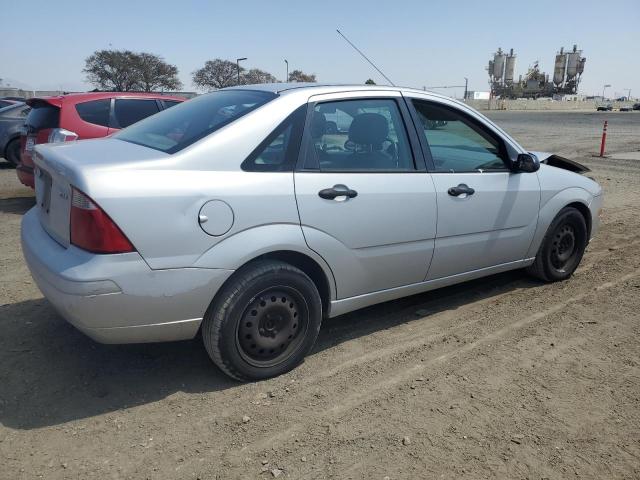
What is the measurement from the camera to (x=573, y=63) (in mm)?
126812

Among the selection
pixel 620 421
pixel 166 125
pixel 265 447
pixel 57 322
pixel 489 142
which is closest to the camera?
pixel 265 447

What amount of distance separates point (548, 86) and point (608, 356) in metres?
138

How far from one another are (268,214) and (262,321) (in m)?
0.65

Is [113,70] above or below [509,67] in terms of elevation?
below

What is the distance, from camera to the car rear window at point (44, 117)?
721 centimetres

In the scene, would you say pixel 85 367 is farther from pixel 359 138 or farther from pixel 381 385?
pixel 359 138

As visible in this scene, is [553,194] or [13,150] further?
[13,150]

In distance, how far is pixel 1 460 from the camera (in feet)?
8.03

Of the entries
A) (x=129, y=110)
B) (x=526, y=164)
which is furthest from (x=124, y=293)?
(x=129, y=110)

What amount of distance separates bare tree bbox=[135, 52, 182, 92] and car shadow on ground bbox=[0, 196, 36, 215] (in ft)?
146

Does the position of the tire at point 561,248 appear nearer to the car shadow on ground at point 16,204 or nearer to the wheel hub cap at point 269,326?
the wheel hub cap at point 269,326

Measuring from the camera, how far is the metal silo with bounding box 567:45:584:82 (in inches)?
4985

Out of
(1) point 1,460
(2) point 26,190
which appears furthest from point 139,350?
(2) point 26,190

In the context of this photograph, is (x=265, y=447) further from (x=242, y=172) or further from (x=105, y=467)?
(x=242, y=172)
